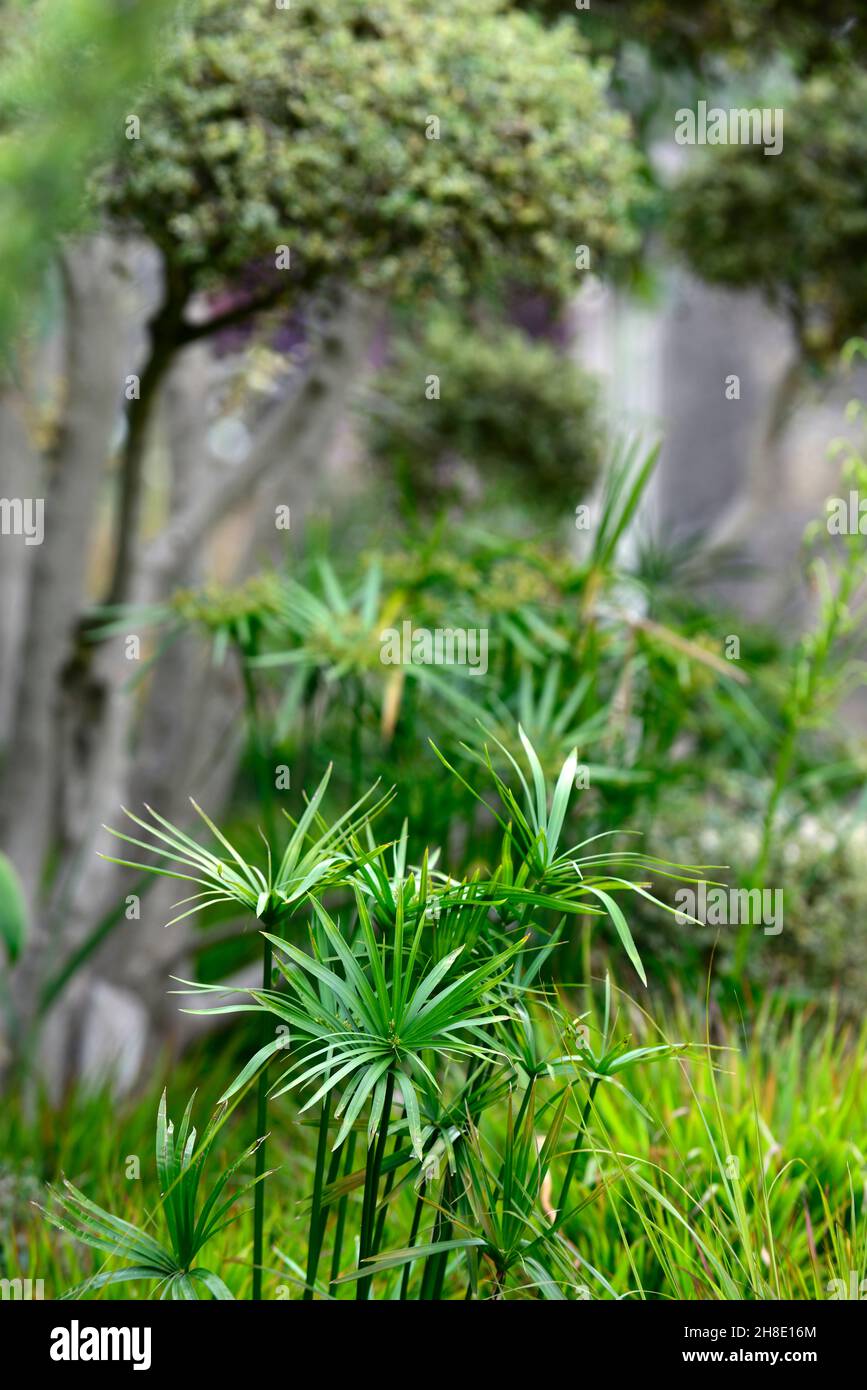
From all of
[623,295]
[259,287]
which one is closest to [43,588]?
[259,287]

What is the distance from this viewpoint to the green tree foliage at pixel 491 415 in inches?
213

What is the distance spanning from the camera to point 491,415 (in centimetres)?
542

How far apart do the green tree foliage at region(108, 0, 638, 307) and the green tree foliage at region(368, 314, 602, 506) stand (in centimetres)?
174

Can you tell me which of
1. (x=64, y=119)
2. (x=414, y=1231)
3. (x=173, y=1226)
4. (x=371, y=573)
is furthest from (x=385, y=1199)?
(x=64, y=119)

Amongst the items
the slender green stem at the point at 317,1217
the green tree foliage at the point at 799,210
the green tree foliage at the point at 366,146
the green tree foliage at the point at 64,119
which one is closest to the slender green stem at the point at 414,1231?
the slender green stem at the point at 317,1217

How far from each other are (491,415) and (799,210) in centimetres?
151

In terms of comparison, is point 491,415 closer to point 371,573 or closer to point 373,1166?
point 371,573

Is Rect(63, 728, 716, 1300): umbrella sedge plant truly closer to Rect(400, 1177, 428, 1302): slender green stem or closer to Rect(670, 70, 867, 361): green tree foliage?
Rect(400, 1177, 428, 1302): slender green stem

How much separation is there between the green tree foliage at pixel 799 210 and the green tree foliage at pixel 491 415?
83 centimetres

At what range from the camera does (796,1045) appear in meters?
2.67

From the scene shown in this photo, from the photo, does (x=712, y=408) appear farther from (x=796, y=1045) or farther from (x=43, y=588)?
(x=796, y=1045)

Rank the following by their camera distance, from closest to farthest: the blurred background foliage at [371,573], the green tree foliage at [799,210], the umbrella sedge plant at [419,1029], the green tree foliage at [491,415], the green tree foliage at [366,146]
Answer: the umbrella sedge plant at [419,1029], the blurred background foliage at [371,573], the green tree foliage at [366,146], the green tree foliage at [799,210], the green tree foliage at [491,415]

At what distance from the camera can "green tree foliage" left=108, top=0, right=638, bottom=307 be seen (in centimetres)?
314

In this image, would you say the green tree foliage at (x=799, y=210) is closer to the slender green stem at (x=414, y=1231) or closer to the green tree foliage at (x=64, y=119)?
the green tree foliage at (x=64, y=119)
